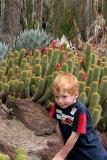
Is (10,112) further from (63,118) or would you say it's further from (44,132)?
(63,118)

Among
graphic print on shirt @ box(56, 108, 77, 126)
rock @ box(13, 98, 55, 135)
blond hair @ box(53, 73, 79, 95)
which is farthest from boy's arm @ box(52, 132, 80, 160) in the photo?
rock @ box(13, 98, 55, 135)

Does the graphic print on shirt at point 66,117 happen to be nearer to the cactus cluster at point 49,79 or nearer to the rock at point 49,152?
the rock at point 49,152

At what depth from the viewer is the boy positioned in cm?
405

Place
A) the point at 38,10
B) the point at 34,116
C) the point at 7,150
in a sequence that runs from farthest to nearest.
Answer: the point at 38,10 → the point at 34,116 → the point at 7,150

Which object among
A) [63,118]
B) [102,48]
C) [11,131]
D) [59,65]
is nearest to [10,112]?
[11,131]

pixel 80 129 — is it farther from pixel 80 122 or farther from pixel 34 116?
pixel 34 116

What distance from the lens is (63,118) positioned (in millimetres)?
4234

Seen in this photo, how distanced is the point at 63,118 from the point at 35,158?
928mm

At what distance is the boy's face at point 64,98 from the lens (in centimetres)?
405

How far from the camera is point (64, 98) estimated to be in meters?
4.08

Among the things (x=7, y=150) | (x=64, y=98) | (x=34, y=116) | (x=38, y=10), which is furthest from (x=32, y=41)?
(x=64, y=98)

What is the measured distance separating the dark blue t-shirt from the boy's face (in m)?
0.08

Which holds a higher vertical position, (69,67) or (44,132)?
(69,67)

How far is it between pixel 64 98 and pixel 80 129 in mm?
288
